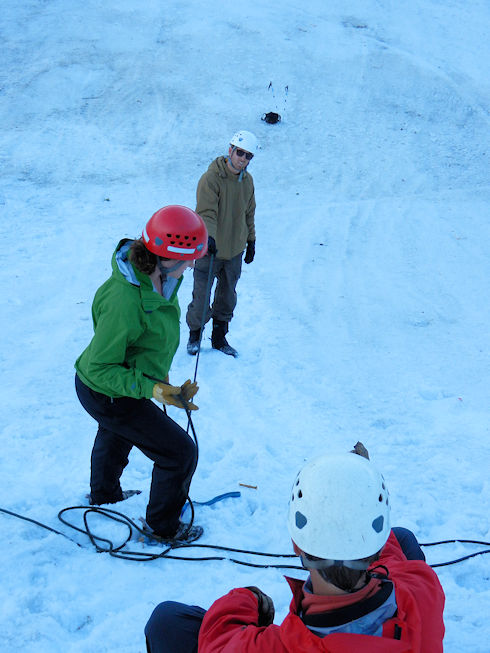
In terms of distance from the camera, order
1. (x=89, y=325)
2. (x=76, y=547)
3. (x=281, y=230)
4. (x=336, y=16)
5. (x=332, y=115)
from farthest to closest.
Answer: (x=336, y=16) → (x=332, y=115) → (x=281, y=230) → (x=89, y=325) → (x=76, y=547)

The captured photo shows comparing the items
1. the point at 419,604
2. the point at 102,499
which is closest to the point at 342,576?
the point at 419,604

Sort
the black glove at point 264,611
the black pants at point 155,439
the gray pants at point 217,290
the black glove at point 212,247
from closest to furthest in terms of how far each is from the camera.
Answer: the black glove at point 264,611 → the black pants at point 155,439 → the black glove at point 212,247 → the gray pants at point 217,290

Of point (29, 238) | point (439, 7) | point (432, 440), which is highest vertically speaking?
point (439, 7)

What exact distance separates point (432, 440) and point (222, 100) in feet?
36.3

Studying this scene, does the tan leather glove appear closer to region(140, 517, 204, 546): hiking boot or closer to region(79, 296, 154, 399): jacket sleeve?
region(79, 296, 154, 399): jacket sleeve

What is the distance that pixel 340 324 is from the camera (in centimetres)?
750

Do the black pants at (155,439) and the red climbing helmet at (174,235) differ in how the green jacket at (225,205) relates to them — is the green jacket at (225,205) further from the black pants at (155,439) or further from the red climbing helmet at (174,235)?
the black pants at (155,439)

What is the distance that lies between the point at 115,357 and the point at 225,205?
284cm

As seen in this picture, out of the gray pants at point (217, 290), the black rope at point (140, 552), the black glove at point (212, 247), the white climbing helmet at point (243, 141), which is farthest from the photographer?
the gray pants at point (217, 290)

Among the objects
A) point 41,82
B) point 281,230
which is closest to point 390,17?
point 41,82

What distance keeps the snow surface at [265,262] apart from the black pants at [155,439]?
0.38m

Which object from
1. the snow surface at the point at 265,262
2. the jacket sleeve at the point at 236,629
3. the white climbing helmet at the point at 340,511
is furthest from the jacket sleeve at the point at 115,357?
the white climbing helmet at the point at 340,511

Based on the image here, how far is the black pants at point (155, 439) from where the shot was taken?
11.6 ft

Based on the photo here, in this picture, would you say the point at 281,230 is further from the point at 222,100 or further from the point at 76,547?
the point at 76,547
